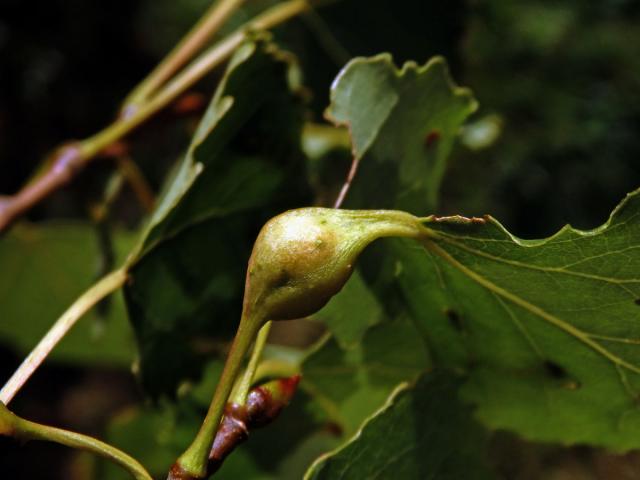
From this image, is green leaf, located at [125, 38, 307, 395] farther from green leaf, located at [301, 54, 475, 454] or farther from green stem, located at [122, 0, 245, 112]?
green stem, located at [122, 0, 245, 112]

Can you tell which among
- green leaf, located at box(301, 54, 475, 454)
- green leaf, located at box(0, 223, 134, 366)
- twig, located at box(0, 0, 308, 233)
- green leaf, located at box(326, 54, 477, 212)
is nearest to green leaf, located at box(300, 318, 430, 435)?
green leaf, located at box(301, 54, 475, 454)

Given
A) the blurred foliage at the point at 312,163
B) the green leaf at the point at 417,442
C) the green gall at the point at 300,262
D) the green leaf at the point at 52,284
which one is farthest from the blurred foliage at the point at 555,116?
the green gall at the point at 300,262

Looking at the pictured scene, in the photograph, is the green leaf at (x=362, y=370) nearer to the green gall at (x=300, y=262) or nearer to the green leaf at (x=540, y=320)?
the green leaf at (x=540, y=320)

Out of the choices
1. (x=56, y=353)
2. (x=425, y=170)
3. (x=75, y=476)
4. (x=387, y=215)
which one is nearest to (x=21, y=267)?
(x=56, y=353)

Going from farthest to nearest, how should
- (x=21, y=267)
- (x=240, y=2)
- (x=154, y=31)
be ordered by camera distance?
1. (x=154, y=31)
2. (x=21, y=267)
3. (x=240, y=2)

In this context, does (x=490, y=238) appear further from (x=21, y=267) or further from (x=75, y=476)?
(x=75, y=476)


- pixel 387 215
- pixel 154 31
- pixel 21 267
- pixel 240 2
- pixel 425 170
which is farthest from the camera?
pixel 154 31

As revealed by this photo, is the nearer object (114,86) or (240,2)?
(240,2)
